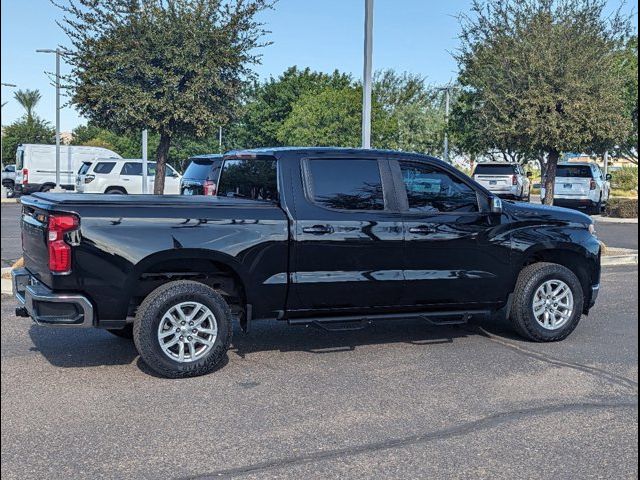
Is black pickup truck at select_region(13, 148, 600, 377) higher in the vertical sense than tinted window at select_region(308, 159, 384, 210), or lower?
lower

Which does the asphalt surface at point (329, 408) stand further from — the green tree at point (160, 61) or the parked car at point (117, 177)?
the parked car at point (117, 177)

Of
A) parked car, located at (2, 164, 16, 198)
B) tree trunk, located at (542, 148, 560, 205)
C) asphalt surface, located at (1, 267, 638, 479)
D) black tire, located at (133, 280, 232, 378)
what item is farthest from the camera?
parked car, located at (2, 164, 16, 198)

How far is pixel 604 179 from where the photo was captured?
2898cm

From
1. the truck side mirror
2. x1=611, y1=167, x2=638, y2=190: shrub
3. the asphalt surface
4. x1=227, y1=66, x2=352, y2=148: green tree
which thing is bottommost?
the asphalt surface

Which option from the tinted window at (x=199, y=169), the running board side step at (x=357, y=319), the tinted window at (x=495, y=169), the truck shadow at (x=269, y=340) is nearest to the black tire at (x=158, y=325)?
the truck shadow at (x=269, y=340)

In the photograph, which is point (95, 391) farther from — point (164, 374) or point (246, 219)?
point (246, 219)

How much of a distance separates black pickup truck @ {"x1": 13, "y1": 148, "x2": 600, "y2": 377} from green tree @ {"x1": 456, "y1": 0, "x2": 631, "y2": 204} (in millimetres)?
7842

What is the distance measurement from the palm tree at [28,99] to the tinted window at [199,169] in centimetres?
3372

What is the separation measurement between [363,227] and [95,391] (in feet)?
8.26

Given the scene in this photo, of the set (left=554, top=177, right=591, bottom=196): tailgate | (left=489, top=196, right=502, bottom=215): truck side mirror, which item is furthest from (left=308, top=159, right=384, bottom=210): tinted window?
(left=554, top=177, right=591, bottom=196): tailgate

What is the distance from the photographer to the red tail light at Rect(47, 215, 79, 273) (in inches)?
208

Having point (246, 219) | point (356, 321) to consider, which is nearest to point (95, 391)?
point (246, 219)

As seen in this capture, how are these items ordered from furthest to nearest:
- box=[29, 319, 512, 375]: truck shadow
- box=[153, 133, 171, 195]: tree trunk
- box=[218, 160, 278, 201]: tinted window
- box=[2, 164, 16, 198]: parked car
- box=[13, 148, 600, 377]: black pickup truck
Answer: box=[2, 164, 16, 198]: parked car, box=[153, 133, 171, 195]: tree trunk, box=[218, 160, 278, 201]: tinted window, box=[29, 319, 512, 375]: truck shadow, box=[13, 148, 600, 377]: black pickup truck

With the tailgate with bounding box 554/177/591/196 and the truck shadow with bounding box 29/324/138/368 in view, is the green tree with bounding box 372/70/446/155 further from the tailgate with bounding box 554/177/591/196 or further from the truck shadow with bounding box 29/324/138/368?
the truck shadow with bounding box 29/324/138/368
